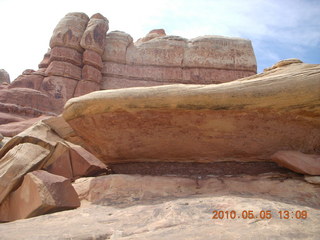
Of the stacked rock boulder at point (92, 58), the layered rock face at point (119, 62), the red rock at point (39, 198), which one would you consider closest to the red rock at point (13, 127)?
the layered rock face at point (119, 62)

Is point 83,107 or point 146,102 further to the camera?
point 83,107

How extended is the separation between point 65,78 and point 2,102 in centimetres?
202

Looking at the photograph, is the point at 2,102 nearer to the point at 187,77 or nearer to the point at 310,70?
the point at 187,77

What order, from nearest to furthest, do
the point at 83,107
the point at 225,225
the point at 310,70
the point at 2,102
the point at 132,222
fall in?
the point at 225,225 → the point at 132,222 → the point at 310,70 → the point at 83,107 → the point at 2,102

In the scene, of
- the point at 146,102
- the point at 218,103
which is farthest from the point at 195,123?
the point at 146,102

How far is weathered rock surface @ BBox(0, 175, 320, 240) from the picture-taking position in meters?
1.29

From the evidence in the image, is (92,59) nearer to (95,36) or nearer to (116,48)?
(95,36)

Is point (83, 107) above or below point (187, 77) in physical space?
below

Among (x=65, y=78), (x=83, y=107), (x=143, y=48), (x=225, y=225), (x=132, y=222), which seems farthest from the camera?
(x=143, y=48)

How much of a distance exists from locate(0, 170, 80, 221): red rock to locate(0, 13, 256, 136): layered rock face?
5.96 metres

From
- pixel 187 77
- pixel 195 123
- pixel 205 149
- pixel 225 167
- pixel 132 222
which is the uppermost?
pixel 187 77

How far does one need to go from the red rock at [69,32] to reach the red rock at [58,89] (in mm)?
1224

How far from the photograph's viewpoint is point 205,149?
93.8 inches
